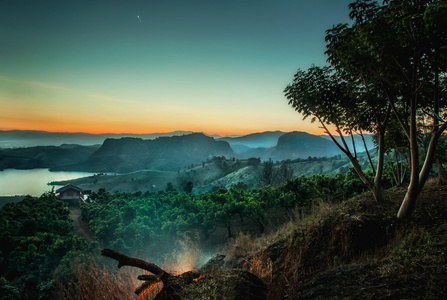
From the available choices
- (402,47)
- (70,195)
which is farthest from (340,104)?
(70,195)

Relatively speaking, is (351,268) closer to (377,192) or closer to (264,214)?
(377,192)

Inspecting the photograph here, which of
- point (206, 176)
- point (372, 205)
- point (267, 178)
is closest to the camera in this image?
point (372, 205)

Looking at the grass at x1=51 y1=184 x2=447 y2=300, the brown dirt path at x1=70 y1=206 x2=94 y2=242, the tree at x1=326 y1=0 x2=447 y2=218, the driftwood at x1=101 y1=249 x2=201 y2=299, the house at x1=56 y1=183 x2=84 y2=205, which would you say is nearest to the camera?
the grass at x1=51 y1=184 x2=447 y2=300

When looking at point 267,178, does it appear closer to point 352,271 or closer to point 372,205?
point 372,205

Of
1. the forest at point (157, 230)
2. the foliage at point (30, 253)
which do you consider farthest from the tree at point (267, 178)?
the foliage at point (30, 253)

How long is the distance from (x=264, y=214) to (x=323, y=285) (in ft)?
64.7

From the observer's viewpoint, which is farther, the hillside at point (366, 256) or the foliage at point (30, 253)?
the foliage at point (30, 253)

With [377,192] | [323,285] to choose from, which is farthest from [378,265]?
[377,192]

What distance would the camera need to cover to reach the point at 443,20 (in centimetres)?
461

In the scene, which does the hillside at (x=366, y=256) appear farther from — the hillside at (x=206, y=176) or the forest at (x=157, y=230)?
the hillside at (x=206, y=176)

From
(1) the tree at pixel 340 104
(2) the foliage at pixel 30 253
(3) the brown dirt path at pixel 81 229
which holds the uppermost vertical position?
(1) the tree at pixel 340 104

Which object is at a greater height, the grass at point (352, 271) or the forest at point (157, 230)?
the grass at point (352, 271)

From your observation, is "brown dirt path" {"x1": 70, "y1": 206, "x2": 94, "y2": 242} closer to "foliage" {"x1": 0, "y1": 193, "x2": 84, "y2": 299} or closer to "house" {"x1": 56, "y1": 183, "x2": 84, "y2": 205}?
"foliage" {"x1": 0, "y1": 193, "x2": 84, "y2": 299}

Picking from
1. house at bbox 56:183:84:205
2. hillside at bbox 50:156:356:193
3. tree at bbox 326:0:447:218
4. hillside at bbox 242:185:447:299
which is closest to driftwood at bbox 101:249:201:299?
hillside at bbox 242:185:447:299
